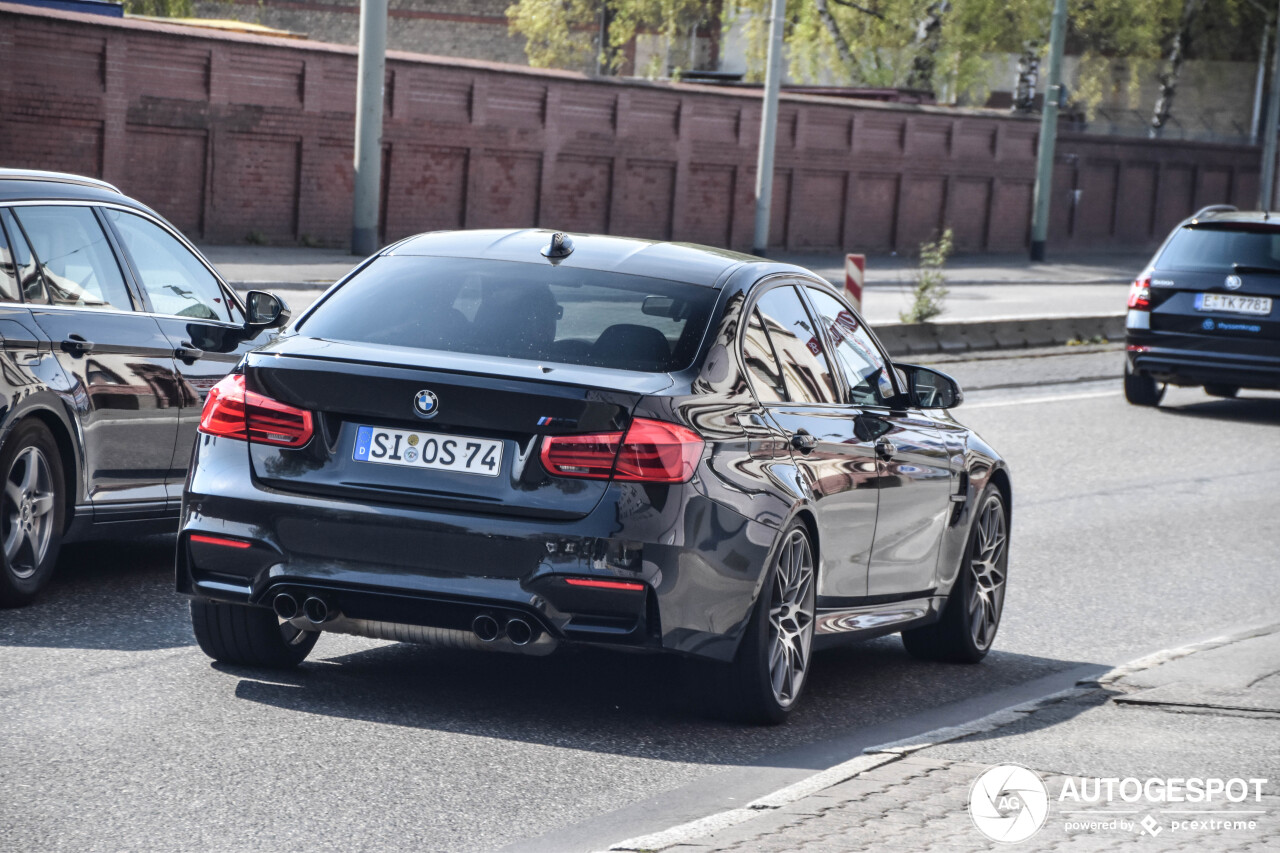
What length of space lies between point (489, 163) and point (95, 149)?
9.11 m

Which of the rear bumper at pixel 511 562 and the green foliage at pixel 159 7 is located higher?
the green foliage at pixel 159 7

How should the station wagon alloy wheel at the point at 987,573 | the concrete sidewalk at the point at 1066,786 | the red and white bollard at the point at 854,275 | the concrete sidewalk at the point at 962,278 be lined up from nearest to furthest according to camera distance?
the concrete sidewalk at the point at 1066,786, the station wagon alloy wheel at the point at 987,573, the red and white bollard at the point at 854,275, the concrete sidewalk at the point at 962,278

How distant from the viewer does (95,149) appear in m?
31.5

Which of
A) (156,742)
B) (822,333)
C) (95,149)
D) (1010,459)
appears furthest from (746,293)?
(95,149)

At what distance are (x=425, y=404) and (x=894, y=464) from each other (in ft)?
6.69

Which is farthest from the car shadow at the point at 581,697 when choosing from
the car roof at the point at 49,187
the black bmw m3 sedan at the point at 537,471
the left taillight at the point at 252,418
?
the car roof at the point at 49,187

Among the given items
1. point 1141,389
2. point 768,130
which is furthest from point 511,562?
point 768,130

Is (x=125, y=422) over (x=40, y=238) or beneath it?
beneath

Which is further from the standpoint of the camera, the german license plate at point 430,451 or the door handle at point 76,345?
the door handle at point 76,345

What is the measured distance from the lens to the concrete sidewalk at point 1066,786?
4.85 meters

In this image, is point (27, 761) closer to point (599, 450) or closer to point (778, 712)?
point (599, 450)

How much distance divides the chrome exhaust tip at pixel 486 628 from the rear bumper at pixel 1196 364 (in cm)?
1307

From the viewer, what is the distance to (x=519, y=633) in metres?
5.74

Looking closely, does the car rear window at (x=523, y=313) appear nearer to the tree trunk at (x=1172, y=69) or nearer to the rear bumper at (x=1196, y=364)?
the rear bumper at (x=1196, y=364)
